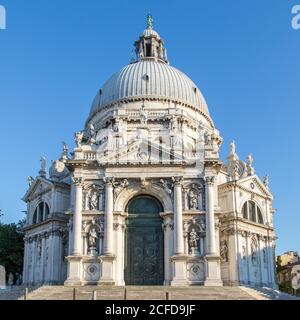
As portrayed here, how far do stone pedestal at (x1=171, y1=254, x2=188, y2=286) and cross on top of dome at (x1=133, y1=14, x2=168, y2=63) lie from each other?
1000 inches

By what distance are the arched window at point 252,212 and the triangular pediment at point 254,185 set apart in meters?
1.22

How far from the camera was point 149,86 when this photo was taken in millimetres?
46531

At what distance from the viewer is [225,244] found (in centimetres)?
3997

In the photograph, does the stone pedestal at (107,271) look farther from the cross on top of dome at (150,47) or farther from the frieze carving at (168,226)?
the cross on top of dome at (150,47)

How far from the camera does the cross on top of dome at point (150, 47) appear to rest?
52781 millimetres

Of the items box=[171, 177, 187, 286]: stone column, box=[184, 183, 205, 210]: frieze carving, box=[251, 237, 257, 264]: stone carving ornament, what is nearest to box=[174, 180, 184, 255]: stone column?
box=[171, 177, 187, 286]: stone column

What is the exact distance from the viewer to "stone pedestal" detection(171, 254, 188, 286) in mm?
32938

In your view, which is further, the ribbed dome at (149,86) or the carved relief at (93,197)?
the ribbed dome at (149,86)

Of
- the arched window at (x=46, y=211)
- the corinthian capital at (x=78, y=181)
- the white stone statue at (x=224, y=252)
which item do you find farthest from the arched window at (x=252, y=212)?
the arched window at (x=46, y=211)

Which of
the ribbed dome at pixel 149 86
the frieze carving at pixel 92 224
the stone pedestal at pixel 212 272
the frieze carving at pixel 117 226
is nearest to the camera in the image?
the stone pedestal at pixel 212 272

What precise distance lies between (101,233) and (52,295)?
6.64m

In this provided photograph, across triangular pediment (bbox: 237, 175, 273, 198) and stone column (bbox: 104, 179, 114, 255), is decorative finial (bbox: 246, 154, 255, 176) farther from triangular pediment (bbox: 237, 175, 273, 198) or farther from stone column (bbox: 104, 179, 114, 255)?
stone column (bbox: 104, 179, 114, 255)
